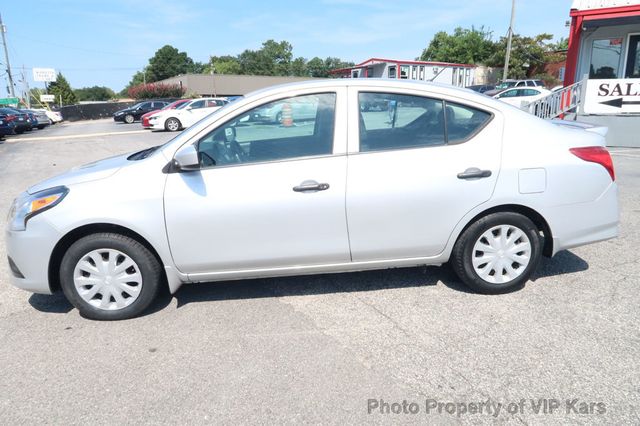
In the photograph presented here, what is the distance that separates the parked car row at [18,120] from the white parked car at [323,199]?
22.9 meters

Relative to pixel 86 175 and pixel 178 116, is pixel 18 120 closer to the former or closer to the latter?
pixel 178 116

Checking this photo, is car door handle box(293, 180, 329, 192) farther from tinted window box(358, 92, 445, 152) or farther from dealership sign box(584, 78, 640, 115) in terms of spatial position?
dealership sign box(584, 78, 640, 115)

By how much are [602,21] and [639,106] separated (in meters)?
3.63

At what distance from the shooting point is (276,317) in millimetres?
3492

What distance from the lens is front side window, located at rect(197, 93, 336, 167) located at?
3.44 m

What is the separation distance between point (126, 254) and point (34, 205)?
2.53 ft

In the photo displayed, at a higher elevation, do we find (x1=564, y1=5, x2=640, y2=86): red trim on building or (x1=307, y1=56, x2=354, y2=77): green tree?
(x1=307, y1=56, x2=354, y2=77): green tree

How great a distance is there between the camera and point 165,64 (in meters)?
112

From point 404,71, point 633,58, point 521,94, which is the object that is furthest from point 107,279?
point 404,71

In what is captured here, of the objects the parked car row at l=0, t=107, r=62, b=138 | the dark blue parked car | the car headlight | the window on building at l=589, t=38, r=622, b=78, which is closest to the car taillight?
the car headlight

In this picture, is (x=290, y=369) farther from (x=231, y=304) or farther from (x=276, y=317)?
(x=231, y=304)

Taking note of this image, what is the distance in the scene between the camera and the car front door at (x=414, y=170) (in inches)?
135

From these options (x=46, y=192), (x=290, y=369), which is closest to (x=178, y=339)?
(x=290, y=369)

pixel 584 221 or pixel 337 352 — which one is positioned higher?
pixel 584 221
